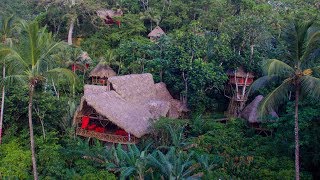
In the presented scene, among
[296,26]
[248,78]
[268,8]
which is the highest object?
[268,8]

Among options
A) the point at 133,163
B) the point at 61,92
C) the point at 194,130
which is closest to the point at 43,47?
the point at 133,163

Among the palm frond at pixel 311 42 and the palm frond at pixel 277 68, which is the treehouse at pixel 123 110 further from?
the palm frond at pixel 311 42

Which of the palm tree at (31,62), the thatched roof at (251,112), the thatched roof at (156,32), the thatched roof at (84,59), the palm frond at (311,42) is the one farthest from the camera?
the thatched roof at (156,32)

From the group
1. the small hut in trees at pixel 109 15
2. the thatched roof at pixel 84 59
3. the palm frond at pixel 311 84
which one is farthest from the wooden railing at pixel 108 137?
the small hut in trees at pixel 109 15

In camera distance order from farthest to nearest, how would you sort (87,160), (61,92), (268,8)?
(268,8), (61,92), (87,160)

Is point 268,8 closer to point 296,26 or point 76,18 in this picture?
point 76,18

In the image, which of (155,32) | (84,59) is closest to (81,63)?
(84,59)

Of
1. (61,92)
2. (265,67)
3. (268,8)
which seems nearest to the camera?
(265,67)

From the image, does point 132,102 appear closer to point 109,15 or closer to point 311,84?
point 311,84
